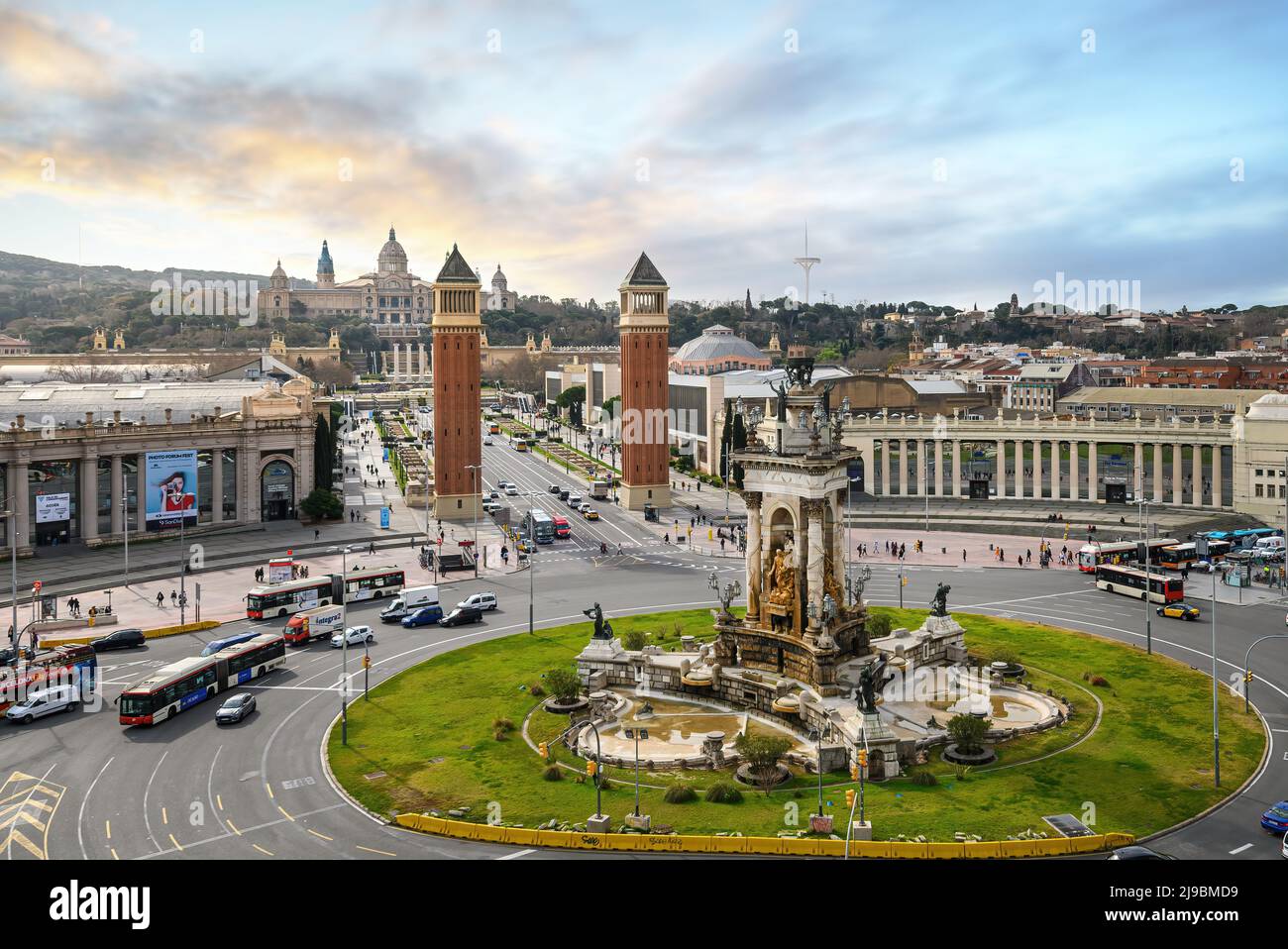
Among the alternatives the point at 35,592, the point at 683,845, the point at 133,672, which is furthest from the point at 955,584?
the point at 35,592

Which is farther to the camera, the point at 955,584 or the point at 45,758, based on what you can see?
the point at 955,584

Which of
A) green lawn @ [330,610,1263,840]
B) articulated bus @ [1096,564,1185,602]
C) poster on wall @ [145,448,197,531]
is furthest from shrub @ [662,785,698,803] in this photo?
poster on wall @ [145,448,197,531]

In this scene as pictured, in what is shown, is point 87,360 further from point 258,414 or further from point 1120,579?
point 1120,579

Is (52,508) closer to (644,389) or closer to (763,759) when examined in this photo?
(644,389)

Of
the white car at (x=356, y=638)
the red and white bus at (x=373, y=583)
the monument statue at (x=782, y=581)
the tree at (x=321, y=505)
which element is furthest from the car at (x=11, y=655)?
the tree at (x=321, y=505)

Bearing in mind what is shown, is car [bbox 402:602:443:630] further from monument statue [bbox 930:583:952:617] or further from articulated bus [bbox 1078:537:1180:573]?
articulated bus [bbox 1078:537:1180:573]

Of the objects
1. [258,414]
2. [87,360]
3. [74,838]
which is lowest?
[74,838]
